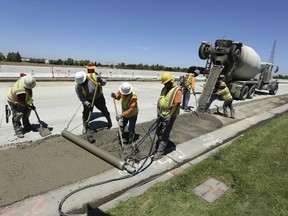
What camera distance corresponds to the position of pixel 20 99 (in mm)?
5234

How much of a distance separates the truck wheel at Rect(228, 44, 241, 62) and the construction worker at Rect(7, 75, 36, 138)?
10.0 meters

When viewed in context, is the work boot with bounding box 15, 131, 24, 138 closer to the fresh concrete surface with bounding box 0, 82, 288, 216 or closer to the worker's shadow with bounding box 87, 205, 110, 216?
the fresh concrete surface with bounding box 0, 82, 288, 216

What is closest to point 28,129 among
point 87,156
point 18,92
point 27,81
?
point 18,92

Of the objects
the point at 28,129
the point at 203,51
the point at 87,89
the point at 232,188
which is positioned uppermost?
the point at 203,51

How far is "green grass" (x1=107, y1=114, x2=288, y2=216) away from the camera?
3.33m

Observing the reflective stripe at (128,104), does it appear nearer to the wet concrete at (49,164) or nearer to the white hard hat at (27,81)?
the wet concrete at (49,164)

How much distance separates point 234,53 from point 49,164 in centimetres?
1083

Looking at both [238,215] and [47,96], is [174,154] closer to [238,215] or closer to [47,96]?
[238,215]

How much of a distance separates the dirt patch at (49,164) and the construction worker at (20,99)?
808 mm

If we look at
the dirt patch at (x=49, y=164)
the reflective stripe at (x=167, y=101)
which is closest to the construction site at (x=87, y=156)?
the dirt patch at (x=49, y=164)

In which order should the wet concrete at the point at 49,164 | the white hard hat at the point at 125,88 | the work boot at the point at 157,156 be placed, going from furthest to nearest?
the work boot at the point at 157,156 → the white hard hat at the point at 125,88 → the wet concrete at the point at 49,164

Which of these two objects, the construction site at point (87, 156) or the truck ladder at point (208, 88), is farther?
the truck ladder at point (208, 88)

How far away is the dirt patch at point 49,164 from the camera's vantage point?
362 centimetres

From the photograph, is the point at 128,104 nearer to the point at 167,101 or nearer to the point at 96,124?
the point at 167,101
